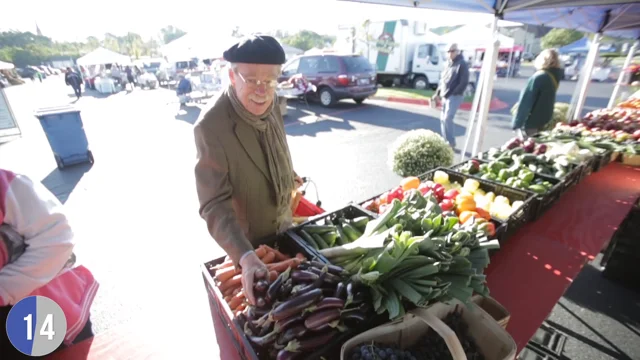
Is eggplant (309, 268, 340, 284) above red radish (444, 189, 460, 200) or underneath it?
above

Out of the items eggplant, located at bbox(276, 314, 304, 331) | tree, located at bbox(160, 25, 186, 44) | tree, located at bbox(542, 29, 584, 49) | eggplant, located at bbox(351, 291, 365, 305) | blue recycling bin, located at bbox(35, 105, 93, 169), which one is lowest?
blue recycling bin, located at bbox(35, 105, 93, 169)

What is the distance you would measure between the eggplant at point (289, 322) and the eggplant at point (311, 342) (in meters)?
0.06

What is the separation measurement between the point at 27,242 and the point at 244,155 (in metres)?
0.95

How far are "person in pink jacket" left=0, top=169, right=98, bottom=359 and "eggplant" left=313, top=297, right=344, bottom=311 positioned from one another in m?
1.18

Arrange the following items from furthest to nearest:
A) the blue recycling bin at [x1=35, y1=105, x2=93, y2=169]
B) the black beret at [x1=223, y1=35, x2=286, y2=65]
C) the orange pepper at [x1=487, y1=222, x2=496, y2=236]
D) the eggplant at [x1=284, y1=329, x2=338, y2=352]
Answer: the blue recycling bin at [x1=35, y1=105, x2=93, y2=169] < the orange pepper at [x1=487, y1=222, x2=496, y2=236] < the black beret at [x1=223, y1=35, x2=286, y2=65] < the eggplant at [x1=284, y1=329, x2=338, y2=352]

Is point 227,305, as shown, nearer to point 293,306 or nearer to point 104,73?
point 293,306

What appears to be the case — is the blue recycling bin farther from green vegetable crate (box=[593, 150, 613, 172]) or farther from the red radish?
green vegetable crate (box=[593, 150, 613, 172])

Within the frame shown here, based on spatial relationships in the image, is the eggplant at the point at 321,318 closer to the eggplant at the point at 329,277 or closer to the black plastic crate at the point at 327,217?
the eggplant at the point at 329,277

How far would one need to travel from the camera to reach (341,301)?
3.65ft

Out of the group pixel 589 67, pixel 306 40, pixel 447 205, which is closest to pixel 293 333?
pixel 447 205

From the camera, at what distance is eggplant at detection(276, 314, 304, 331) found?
41.8 inches

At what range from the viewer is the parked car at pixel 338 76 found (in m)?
11.5

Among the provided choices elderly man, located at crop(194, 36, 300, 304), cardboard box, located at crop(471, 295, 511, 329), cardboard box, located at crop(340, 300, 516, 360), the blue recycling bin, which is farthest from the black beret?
the blue recycling bin

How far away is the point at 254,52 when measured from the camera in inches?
47.9
